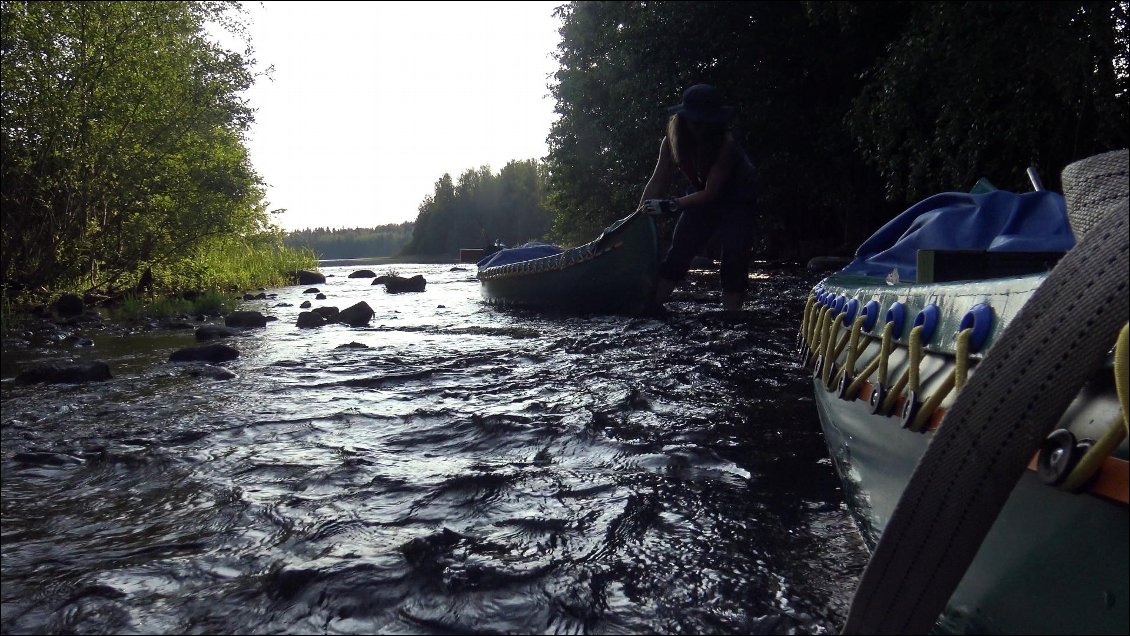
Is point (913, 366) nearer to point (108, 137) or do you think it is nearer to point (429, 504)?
point (429, 504)

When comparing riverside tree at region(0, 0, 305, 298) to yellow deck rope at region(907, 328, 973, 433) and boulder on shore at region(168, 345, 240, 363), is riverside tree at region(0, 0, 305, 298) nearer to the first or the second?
boulder on shore at region(168, 345, 240, 363)

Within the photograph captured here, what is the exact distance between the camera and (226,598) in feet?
6.58

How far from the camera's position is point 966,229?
3619mm

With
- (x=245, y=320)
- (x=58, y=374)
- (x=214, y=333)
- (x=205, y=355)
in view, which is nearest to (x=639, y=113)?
(x=245, y=320)

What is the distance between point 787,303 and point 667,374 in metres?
4.91

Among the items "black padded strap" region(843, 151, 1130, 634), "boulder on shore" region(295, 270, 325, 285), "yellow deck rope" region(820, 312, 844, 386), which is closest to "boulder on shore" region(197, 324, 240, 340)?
"yellow deck rope" region(820, 312, 844, 386)

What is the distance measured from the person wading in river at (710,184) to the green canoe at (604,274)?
563mm

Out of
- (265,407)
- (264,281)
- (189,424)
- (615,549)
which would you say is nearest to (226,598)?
(615,549)

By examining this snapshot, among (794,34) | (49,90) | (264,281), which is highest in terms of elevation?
(794,34)

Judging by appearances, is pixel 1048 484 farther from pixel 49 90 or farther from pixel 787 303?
pixel 49 90

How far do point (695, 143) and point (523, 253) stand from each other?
478 centimetres

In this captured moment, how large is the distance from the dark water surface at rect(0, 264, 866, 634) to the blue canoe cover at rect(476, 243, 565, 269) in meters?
6.21

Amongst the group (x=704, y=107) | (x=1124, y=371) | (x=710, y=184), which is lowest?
(x=1124, y=371)

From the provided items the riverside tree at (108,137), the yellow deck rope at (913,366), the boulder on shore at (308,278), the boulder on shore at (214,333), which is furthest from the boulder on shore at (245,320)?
the boulder on shore at (308,278)
